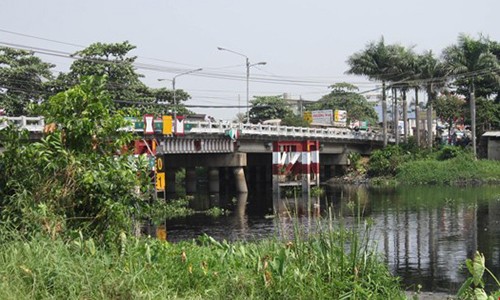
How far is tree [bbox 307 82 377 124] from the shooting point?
115250mm

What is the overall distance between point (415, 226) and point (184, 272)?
22.3 m

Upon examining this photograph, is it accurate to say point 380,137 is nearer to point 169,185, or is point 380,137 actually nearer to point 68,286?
point 169,185

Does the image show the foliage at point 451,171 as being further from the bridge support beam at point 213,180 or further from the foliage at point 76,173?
the foliage at point 76,173

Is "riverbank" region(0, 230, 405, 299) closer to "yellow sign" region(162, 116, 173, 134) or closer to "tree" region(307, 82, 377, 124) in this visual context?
"yellow sign" region(162, 116, 173, 134)

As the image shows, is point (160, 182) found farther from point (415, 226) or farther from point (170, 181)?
point (170, 181)

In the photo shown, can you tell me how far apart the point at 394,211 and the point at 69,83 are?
1478 inches

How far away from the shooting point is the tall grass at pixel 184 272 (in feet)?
34.1

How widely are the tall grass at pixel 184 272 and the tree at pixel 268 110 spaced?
9789cm

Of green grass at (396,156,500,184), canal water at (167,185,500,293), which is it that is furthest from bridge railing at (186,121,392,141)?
green grass at (396,156,500,184)

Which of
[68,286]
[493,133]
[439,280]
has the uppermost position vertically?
[493,133]

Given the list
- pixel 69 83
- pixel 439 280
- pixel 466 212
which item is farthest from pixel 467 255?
pixel 69 83

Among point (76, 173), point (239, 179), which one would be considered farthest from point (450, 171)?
point (76, 173)

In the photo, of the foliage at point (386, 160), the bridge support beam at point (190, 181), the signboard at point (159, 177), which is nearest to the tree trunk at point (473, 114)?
the foliage at point (386, 160)

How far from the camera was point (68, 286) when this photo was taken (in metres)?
10.3
